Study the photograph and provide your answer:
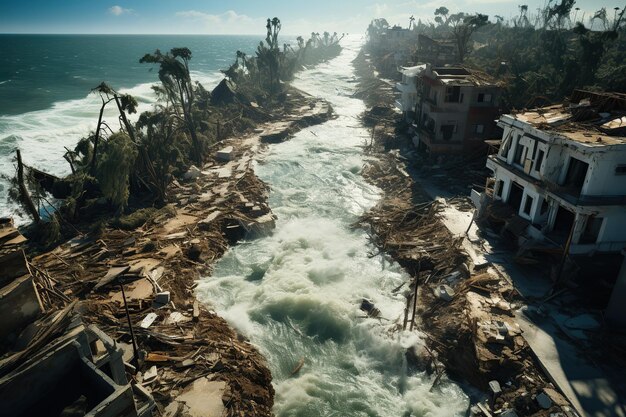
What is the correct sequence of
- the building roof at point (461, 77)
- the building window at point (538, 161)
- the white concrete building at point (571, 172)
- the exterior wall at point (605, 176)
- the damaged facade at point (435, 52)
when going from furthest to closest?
the damaged facade at point (435, 52), the building roof at point (461, 77), the building window at point (538, 161), the white concrete building at point (571, 172), the exterior wall at point (605, 176)

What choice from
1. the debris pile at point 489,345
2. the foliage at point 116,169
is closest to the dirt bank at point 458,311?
Result: the debris pile at point 489,345

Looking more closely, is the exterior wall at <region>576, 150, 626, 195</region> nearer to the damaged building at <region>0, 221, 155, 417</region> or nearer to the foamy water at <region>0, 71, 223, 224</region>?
the damaged building at <region>0, 221, 155, 417</region>

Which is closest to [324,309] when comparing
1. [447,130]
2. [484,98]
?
[447,130]

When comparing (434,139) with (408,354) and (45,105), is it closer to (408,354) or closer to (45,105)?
(408,354)

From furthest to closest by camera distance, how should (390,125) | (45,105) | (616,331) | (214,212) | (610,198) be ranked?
(45,105) → (390,125) → (214,212) → (610,198) → (616,331)

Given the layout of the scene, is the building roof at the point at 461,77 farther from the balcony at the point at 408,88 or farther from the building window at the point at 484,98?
the balcony at the point at 408,88

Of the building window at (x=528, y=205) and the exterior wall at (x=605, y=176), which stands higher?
the exterior wall at (x=605, y=176)

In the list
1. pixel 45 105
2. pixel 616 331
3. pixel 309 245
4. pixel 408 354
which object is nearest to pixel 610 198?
pixel 616 331
